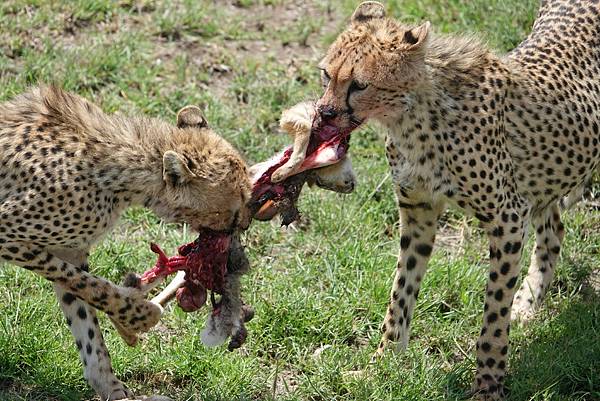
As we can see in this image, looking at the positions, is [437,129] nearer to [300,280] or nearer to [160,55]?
[300,280]

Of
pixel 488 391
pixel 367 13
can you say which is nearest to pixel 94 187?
pixel 367 13

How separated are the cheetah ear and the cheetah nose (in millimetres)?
448

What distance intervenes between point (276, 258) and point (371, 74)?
174cm

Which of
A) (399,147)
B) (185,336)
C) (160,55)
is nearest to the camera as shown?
(399,147)

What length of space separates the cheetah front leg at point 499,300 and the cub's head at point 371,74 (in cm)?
76

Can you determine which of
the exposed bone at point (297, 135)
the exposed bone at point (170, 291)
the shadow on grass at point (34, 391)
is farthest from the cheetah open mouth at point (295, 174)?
the shadow on grass at point (34, 391)

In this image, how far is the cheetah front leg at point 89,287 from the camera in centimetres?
534

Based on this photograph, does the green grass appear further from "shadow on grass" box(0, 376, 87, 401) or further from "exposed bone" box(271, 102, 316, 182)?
"exposed bone" box(271, 102, 316, 182)

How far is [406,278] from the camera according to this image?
6.11 m

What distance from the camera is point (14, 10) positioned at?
331 inches

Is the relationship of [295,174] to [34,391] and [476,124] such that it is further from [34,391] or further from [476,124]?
[34,391]

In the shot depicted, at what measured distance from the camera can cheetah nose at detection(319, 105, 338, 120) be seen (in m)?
5.44

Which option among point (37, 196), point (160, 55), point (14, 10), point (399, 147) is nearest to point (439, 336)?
point (399, 147)

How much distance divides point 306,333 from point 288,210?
846 millimetres
